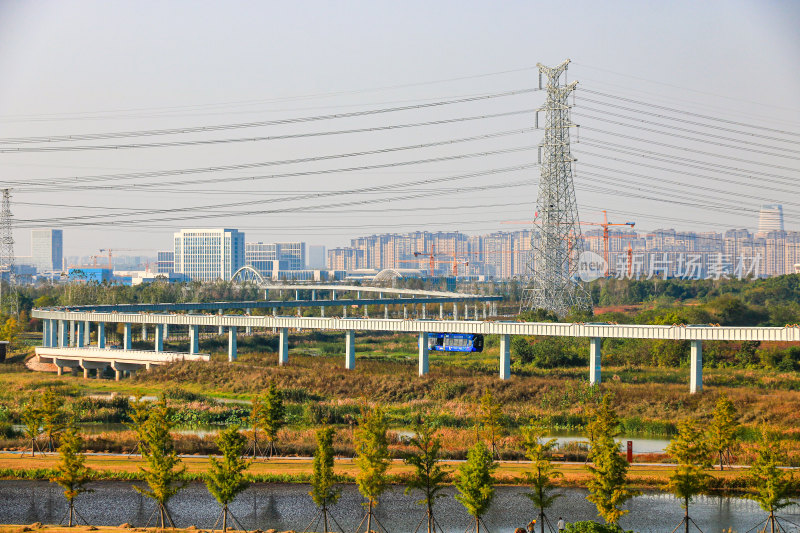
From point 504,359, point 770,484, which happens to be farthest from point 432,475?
point 504,359

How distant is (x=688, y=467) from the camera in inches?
1093

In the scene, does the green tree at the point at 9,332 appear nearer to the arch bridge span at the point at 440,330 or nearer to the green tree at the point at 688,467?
the arch bridge span at the point at 440,330

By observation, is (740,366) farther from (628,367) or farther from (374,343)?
(374,343)

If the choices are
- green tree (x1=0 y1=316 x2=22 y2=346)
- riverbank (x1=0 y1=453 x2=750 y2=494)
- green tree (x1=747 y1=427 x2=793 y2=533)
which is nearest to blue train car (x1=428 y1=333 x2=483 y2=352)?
riverbank (x1=0 y1=453 x2=750 y2=494)

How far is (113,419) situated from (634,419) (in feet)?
99.7

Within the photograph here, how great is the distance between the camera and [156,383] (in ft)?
212

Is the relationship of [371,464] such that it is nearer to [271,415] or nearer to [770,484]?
[271,415]

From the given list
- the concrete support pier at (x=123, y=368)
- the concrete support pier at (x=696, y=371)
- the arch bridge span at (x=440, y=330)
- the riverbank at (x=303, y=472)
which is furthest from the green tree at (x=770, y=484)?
the concrete support pier at (x=123, y=368)

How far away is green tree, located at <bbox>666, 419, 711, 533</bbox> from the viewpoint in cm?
2773

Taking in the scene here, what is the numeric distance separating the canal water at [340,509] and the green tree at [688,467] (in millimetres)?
1294

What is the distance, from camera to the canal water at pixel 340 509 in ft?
95.1

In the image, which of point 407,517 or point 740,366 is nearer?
point 407,517

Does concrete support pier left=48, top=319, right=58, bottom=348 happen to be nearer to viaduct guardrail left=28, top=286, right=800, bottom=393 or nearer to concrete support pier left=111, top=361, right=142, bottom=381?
viaduct guardrail left=28, top=286, right=800, bottom=393

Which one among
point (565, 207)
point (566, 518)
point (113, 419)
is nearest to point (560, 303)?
point (565, 207)
